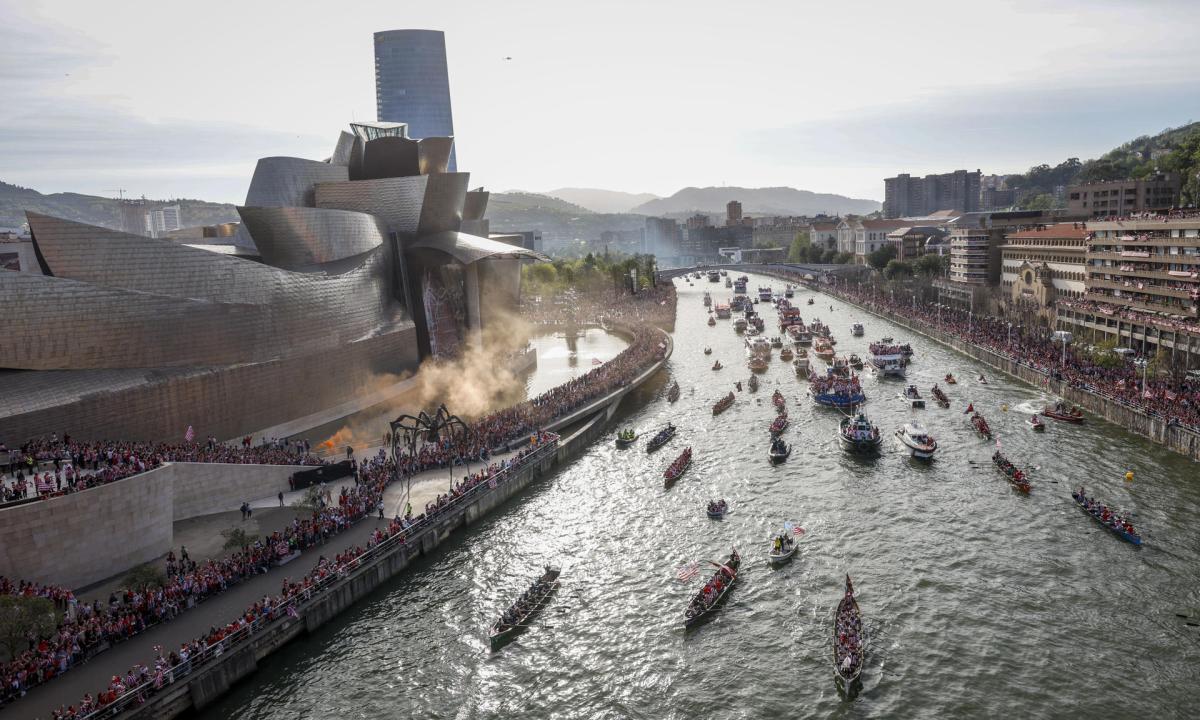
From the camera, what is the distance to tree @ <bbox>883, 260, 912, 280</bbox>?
14650cm

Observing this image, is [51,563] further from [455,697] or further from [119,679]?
[455,697]

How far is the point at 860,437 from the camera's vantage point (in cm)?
4966

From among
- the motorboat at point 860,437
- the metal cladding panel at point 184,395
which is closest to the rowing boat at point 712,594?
the motorboat at point 860,437

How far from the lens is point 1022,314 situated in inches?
3757

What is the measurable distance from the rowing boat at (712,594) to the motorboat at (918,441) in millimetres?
19523

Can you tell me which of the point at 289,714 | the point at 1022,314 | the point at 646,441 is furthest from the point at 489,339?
the point at 1022,314

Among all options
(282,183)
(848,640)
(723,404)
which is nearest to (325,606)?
(848,640)

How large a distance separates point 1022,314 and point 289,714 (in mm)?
94465

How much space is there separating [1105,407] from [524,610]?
145ft

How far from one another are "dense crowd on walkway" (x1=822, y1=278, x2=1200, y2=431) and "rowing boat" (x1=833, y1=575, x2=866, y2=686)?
2923cm

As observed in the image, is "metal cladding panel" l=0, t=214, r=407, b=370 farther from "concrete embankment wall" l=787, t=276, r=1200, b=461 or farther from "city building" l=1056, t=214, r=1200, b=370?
"city building" l=1056, t=214, r=1200, b=370

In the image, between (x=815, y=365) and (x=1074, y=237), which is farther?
(x=1074, y=237)

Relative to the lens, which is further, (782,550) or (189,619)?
(782,550)

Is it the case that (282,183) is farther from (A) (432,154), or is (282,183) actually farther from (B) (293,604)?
(B) (293,604)
